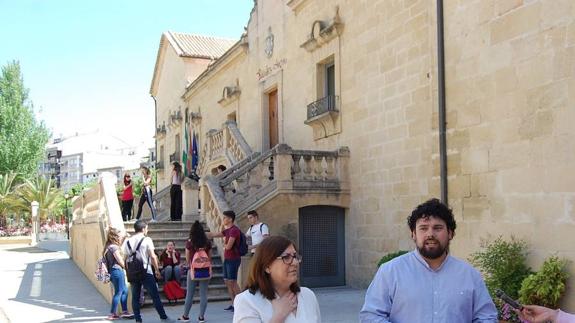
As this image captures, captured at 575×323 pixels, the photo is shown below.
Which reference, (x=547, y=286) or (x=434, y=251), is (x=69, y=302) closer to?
(x=547, y=286)

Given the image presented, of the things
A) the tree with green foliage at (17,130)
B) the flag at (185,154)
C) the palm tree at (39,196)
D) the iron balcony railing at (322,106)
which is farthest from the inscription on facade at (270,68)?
the tree with green foliage at (17,130)

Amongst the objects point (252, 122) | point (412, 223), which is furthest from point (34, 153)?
point (412, 223)

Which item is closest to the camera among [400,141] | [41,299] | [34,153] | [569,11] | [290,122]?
[569,11]

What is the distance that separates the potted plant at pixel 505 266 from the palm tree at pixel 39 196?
1367 inches

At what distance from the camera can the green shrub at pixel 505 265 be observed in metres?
7.71

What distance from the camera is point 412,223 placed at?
11.5ft

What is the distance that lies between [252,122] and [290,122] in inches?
135

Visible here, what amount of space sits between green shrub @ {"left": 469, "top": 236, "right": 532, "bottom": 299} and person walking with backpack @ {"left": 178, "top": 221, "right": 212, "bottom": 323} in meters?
4.01

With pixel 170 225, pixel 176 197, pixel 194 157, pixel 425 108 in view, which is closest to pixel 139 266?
pixel 170 225

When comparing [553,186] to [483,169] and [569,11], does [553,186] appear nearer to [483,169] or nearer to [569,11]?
[483,169]

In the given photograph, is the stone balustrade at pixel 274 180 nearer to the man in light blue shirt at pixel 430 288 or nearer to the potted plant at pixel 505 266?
the potted plant at pixel 505 266

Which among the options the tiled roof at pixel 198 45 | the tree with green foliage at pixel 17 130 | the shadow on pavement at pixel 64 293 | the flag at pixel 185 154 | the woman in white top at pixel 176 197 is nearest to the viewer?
the shadow on pavement at pixel 64 293

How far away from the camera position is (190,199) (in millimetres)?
15531

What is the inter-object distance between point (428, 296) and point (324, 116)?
1120cm
